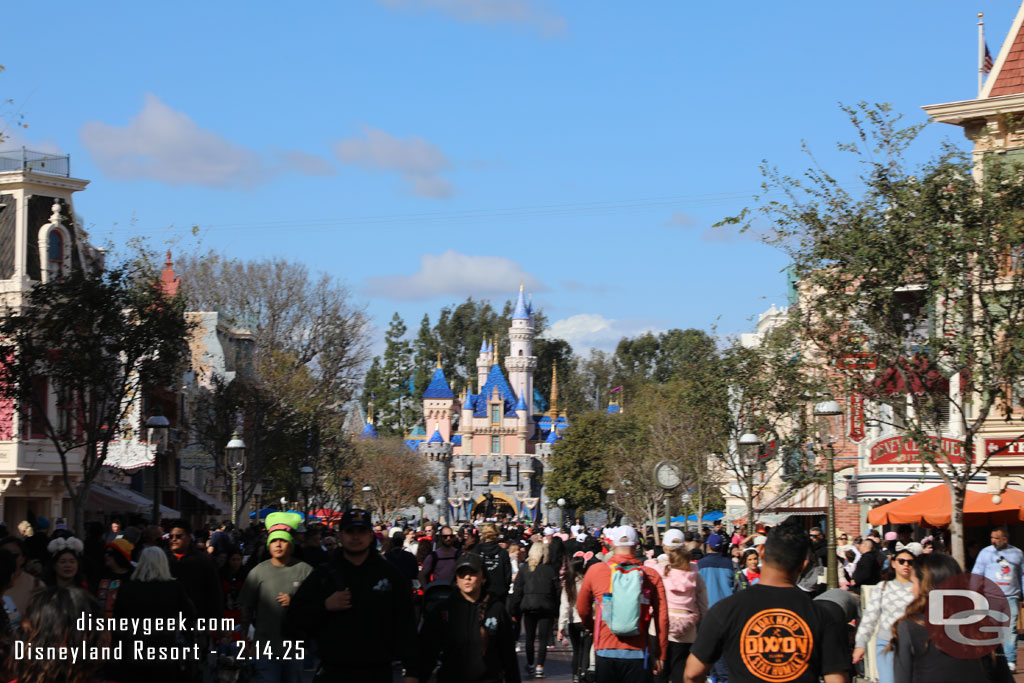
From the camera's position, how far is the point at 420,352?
406ft

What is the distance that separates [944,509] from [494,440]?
107182 mm

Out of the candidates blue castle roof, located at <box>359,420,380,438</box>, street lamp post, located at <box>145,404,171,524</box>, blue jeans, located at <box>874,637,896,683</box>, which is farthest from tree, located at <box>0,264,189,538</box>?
blue castle roof, located at <box>359,420,380,438</box>

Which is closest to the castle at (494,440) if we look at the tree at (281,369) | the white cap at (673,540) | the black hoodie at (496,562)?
the tree at (281,369)

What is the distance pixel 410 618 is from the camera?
793 cm

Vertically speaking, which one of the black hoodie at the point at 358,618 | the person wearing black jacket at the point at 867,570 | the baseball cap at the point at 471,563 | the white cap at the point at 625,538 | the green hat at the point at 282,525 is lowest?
the person wearing black jacket at the point at 867,570

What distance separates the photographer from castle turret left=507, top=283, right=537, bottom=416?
130 metres

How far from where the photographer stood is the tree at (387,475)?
84125 mm

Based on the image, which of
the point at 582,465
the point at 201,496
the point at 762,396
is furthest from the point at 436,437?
the point at 762,396

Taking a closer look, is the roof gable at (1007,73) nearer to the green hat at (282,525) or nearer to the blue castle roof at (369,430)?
the green hat at (282,525)

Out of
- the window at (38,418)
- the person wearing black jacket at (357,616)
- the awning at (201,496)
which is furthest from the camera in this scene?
the awning at (201,496)

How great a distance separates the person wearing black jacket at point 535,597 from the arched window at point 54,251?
64.8 ft

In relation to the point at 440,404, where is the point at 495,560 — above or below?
below

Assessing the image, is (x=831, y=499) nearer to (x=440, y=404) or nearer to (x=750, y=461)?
(x=750, y=461)

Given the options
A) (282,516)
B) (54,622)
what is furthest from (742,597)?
(282,516)
